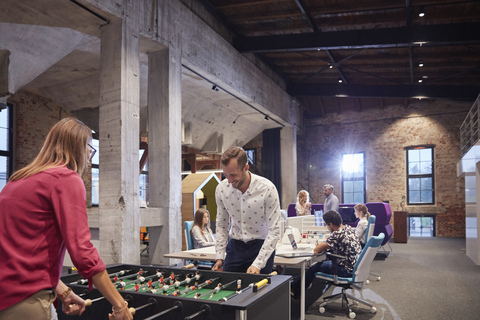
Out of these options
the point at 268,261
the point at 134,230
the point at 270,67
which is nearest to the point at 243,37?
the point at 270,67

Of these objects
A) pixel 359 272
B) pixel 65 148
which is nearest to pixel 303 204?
pixel 359 272

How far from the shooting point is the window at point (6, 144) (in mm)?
9352

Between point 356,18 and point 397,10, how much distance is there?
79 cm

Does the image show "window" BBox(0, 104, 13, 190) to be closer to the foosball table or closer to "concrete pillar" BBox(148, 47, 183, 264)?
"concrete pillar" BBox(148, 47, 183, 264)

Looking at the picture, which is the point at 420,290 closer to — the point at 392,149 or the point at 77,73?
the point at 77,73

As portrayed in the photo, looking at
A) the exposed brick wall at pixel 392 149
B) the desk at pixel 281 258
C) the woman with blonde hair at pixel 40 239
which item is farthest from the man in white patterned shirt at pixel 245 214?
the exposed brick wall at pixel 392 149

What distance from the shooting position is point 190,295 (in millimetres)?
2402

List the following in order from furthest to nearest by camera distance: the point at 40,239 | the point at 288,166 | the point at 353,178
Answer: the point at 353,178 → the point at 288,166 → the point at 40,239

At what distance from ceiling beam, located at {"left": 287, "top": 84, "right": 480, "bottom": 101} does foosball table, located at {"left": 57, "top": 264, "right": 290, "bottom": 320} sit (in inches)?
423

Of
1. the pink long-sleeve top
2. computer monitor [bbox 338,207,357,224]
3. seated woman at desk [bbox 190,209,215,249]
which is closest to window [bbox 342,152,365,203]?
computer monitor [bbox 338,207,357,224]

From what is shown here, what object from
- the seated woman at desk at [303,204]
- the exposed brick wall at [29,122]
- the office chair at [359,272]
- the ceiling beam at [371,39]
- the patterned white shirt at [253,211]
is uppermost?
the ceiling beam at [371,39]

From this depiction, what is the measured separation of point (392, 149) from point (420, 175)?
1.32 m

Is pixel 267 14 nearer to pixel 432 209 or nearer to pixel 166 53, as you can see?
pixel 166 53

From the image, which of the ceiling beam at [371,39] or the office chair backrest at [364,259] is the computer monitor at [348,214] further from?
the office chair backrest at [364,259]
